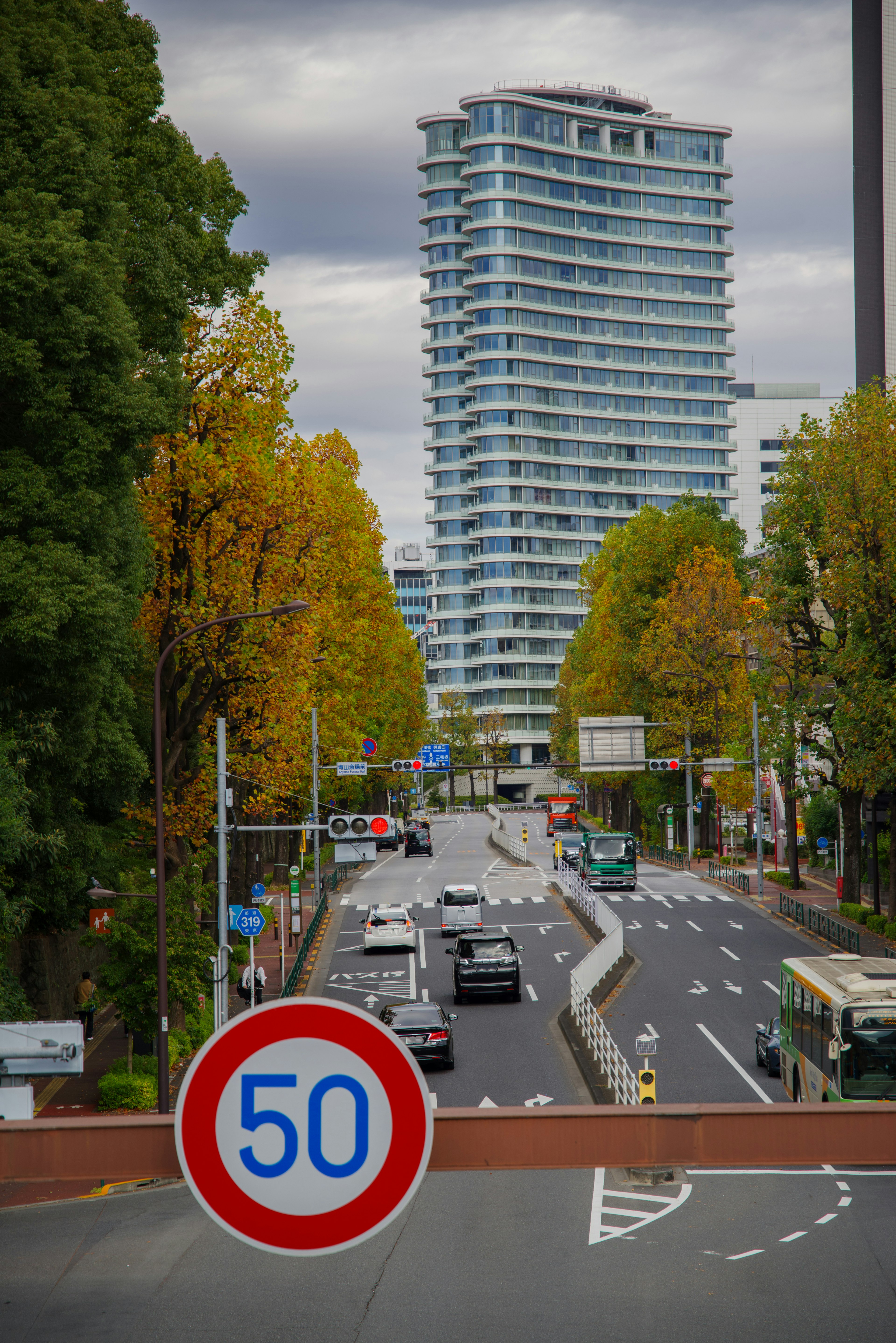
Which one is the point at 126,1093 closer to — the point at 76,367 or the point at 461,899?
the point at 76,367

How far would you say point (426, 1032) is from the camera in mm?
27203

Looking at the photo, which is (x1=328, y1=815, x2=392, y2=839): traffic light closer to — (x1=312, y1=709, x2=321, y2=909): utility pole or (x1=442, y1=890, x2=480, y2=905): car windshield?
(x1=312, y1=709, x2=321, y2=909): utility pole

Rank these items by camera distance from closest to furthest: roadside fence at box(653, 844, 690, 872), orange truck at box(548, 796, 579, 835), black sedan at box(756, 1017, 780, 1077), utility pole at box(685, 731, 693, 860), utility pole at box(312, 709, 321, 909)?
black sedan at box(756, 1017, 780, 1077) → utility pole at box(312, 709, 321, 909) → utility pole at box(685, 731, 693, 860) → roadside fence at box(653, 844, 690, 872) → orange truck at box(548, 796, 579, 835)

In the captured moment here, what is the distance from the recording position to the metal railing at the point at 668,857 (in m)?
74.1

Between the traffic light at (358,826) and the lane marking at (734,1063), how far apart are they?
361 inches

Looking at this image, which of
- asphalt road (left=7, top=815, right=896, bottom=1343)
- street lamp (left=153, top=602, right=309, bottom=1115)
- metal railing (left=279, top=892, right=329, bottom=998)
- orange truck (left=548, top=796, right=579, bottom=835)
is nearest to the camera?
asphalt road (left=7, top=815, right=896, bottom=1343)

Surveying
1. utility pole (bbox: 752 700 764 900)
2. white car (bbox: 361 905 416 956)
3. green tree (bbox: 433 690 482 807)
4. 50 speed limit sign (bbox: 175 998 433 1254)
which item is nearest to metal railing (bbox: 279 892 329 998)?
white car (bbox: 361 905 416 956)

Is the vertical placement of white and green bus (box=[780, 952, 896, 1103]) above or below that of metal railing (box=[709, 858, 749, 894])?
above

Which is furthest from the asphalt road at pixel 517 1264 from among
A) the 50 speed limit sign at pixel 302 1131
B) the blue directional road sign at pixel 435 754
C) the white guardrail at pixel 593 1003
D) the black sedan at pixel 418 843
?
the blue directional road sign at pixel 435 754

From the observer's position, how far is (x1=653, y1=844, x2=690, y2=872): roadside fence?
74.0 metres

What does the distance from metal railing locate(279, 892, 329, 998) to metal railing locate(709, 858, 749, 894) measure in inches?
775

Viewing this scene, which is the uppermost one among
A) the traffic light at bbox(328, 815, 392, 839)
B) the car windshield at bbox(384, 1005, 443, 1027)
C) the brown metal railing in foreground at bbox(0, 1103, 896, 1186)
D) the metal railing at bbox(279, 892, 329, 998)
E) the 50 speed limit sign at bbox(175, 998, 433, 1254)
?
the 50 speed limit sign at bbox(175, 998, 433, 1254)

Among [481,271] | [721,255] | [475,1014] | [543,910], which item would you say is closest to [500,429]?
[481,271]

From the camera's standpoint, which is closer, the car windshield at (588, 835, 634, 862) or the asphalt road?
the asphalt road
